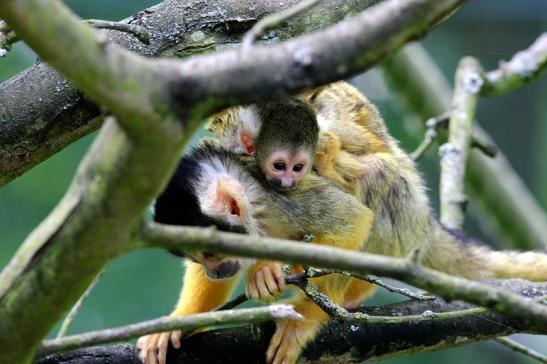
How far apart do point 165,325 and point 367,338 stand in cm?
139

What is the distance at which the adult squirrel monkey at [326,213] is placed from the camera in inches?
115

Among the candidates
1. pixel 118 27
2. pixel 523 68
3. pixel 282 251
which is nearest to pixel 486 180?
pixel 523 68

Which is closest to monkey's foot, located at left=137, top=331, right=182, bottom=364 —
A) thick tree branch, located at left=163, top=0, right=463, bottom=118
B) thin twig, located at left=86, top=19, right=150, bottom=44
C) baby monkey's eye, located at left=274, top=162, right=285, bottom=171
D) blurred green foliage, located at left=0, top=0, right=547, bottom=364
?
baby monkey's eye, located at left=274, top=162, right=285, bottom=171

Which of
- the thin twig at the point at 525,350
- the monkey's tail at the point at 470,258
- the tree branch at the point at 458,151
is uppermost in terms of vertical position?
the tree branch at the point at 458,151

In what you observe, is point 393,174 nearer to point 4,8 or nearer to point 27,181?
point 4,8

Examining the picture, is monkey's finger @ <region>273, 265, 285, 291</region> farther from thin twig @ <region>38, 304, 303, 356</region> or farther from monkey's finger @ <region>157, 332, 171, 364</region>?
thin twig @ <region>38, 304, 303, 356</region>

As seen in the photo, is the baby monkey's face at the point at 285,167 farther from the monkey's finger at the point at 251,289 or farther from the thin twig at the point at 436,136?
the thin twig at the point at 436,136

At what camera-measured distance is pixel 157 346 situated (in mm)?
2801

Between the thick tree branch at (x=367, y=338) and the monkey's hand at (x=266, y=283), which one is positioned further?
the monkey's hand at (x=266, y=283)

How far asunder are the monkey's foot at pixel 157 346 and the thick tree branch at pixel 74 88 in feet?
2.33

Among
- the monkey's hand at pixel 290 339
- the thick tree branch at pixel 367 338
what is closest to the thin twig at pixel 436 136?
the thick tree branch at pixel 367 338

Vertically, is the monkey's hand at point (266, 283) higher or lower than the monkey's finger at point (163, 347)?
higher

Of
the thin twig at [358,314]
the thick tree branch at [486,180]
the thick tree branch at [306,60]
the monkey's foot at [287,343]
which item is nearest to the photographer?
the thick tree branch at [306,60]

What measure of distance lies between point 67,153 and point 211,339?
3.41 metres
